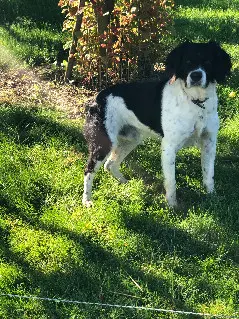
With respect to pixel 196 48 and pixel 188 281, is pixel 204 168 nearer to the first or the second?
pixel 196 48

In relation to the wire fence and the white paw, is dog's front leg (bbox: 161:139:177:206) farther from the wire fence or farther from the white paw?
the wire fence

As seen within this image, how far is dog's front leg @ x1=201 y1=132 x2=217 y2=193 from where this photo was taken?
165 inches

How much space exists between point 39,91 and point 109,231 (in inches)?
114

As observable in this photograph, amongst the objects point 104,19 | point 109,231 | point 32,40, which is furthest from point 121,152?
point 32,40

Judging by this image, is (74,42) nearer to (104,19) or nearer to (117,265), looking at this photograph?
(104,19)

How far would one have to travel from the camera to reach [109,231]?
381cm

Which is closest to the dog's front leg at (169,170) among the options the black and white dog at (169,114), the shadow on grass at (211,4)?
the black and white dog at (169,114)

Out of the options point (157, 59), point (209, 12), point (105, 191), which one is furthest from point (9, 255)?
point (209, 12)

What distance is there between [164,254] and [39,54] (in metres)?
4.38

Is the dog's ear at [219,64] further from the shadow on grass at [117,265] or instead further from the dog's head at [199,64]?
the shadow on grass at [117,265]

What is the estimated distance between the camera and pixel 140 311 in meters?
3.06

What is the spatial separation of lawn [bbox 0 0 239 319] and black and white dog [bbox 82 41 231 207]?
22 centimetres

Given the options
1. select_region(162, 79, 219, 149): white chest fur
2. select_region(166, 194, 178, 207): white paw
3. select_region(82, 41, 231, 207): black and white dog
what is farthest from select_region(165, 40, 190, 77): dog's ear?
select_region(166, 194, 178, 207): white paw

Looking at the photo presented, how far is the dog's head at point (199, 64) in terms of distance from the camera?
3.83 meters
